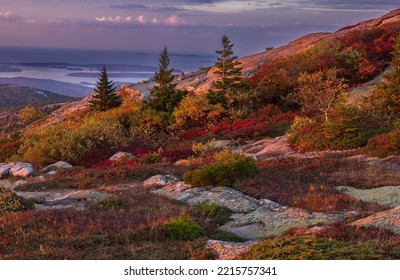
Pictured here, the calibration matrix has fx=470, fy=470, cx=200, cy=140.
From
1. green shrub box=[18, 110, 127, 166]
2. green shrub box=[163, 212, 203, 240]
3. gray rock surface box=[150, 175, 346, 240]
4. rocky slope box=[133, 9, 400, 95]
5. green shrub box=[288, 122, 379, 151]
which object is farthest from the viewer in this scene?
rocky slope box=[133, 9, 400, 95]

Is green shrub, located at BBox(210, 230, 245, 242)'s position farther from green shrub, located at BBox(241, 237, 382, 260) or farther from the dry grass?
the dry grass

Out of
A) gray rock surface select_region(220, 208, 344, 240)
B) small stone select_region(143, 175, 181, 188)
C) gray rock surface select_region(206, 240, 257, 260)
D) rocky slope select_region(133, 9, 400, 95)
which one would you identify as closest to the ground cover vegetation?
gray rock surface select_region(206, 240, 257, 260)

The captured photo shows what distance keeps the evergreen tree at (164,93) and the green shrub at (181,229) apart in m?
29.6

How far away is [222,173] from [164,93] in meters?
26.2

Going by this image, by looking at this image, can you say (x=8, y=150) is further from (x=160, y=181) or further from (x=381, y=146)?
(x=381, y=146)

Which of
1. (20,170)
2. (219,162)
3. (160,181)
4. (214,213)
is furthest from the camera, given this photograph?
(20,170)

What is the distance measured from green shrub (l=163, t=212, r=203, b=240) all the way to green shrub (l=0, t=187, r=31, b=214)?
4652mm

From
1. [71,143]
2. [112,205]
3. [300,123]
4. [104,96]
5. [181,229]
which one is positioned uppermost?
[181,229]

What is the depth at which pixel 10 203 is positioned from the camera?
39.6 feet

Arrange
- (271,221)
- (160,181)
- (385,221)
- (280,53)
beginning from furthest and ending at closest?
(280,53), (160,181), (271,221), (385,221)

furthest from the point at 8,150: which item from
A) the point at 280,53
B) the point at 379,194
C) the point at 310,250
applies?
the point at 280,53

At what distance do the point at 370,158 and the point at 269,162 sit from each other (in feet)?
12.3

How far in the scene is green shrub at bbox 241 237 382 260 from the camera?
7.13m
